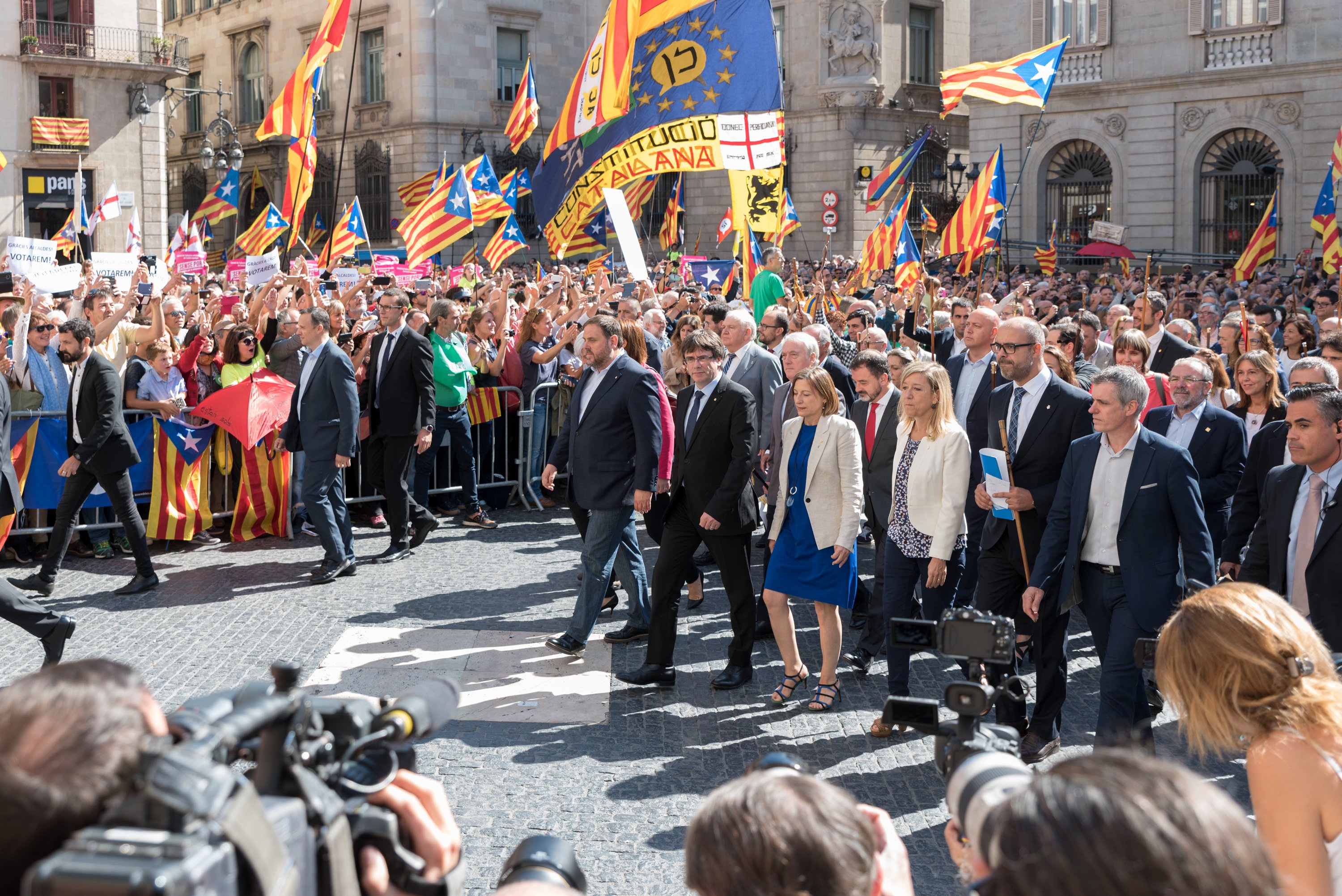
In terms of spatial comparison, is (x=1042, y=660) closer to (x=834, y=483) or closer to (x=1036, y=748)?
(x=1036, y=748)

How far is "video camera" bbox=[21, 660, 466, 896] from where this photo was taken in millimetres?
1352

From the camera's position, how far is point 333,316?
12.0 meters

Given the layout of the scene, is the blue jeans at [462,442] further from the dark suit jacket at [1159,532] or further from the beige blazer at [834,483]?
the dark suit jacket at [1159,532]

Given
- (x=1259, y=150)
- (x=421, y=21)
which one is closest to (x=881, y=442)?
(x=1259, y=150)

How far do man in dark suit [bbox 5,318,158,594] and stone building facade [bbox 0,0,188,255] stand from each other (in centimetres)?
2980

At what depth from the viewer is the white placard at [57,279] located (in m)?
12.5

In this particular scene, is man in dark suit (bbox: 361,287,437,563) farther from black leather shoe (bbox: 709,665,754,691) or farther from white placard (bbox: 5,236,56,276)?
white placard (bbox: 5,236,56,276)

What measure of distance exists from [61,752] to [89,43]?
4112 cm

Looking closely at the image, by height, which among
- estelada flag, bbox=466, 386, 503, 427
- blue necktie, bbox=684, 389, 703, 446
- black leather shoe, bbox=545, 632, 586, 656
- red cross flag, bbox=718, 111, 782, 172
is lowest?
black leather shoe, bbox=545, 632, 586, 656

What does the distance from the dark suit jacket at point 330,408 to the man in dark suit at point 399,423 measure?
0.71 meters

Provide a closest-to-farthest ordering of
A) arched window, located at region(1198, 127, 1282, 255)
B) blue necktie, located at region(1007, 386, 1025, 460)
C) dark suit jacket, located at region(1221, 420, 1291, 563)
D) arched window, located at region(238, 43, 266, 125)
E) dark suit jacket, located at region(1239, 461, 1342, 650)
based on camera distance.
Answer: dark suit jacket, located at region(1239, 461, 1342, 650), dark suit jacket, located at region(1221, 420, 1291, 563), blue necktie, located at region(1007, 386, 1025, 460), arched window, located at region(1198, 127, 1282, 255), arched window, located at region(238, 43, 266, 125)

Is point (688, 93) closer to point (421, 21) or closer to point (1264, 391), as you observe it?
point (1264, 391)

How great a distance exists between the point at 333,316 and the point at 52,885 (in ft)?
36.6

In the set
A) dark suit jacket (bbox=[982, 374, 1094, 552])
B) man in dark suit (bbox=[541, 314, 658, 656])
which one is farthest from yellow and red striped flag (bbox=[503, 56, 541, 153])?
dark suit jacket (bbox=[982, 374, 1094, 552])
